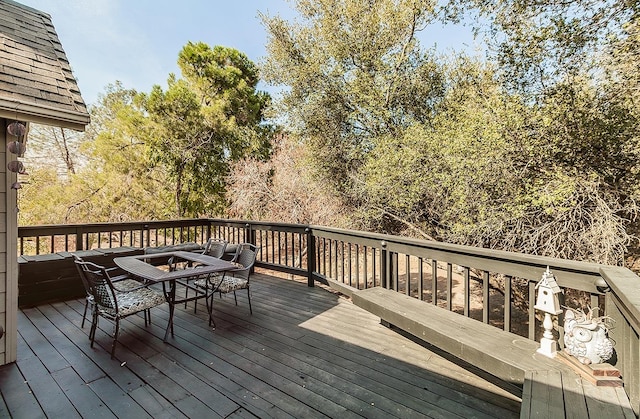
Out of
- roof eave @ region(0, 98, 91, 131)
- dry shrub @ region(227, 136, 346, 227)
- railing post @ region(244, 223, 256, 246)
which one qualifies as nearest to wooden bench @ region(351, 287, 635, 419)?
roof eave @ region(0, 98, 91, 131)

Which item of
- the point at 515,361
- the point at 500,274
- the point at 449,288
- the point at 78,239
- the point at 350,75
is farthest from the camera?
the point at 350,75

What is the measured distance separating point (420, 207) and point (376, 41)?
14.2 ft

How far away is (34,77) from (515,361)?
4.34 m

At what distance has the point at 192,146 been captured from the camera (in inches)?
421

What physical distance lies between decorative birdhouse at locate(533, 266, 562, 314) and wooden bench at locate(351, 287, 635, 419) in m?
0.29

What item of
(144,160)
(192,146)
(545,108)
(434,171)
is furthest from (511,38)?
(144,160)

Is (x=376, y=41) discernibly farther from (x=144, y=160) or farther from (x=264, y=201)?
(x=144, y=160)

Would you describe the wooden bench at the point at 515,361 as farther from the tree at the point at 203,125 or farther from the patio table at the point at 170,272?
the tree at the point at 203,125

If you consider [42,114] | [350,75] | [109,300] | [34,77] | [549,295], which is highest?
[350,75]

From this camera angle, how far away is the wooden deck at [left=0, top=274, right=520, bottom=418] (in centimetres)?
194

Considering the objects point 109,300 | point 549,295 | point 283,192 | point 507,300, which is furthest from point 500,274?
point 283,192

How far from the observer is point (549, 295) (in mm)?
1897

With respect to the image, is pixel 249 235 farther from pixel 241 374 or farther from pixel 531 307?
pixel 531 307

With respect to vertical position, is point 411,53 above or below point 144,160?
above
